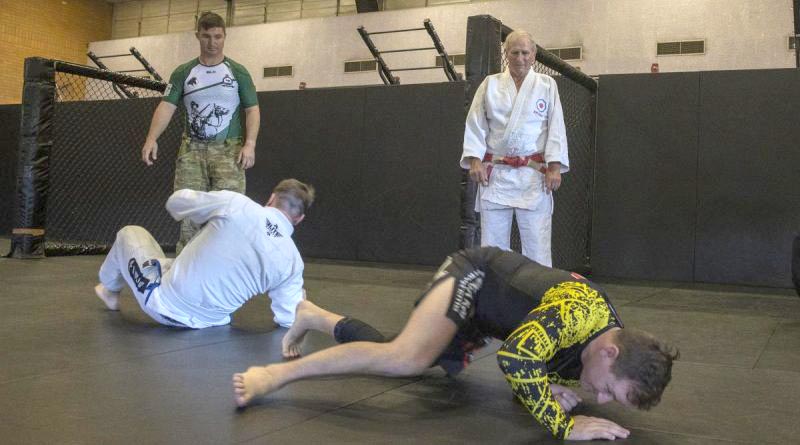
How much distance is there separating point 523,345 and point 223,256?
1.56 m

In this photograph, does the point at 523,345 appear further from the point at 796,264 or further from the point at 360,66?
the point at 360,66

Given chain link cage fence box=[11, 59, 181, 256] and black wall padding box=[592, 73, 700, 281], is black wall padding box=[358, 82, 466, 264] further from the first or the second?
chain link cage fence box=[11, 59, 181, 256]

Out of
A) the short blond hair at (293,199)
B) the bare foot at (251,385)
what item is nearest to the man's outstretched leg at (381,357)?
the bare foot at (251,385)

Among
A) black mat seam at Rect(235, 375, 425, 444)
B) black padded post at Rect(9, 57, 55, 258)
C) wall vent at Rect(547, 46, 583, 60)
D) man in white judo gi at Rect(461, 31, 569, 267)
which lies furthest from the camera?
wall vent at Rect(547, 46, 583, 60)

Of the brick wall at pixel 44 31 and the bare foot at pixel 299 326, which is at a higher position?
the brick wall at pixel 44 31

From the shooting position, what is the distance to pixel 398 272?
6402mm

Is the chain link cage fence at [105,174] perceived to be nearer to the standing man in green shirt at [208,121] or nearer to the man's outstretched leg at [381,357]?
the standing man in green shirt at [208,121]

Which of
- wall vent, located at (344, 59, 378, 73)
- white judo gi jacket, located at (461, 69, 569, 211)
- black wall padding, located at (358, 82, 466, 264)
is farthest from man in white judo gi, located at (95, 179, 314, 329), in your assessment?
wall vent, located at (344, 59, 378, 73)

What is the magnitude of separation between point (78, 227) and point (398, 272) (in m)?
4.39

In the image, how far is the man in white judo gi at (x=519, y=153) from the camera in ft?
12.2

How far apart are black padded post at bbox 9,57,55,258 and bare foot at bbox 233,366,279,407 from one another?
4753 millimetres

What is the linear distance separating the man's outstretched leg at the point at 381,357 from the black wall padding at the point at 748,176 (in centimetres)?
488

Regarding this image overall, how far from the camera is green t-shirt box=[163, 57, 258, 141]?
13.2 ft

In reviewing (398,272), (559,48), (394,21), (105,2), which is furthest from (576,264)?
(105,2)
